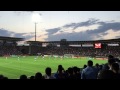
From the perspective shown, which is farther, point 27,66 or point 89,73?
point 27,66

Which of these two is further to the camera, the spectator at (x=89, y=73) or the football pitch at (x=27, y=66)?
the football pitch at (x=27, y=66)

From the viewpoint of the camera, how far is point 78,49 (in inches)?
3342

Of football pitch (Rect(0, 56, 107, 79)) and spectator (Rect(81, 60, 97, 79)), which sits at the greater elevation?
spectator (Rect(81, 60, 97, 79))

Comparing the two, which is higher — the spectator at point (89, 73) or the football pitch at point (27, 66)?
the spectator at point (89, 73)

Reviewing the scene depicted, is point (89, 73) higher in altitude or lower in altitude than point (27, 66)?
higher

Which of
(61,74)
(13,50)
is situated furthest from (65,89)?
(13,50)

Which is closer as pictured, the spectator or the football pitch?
the spectator
